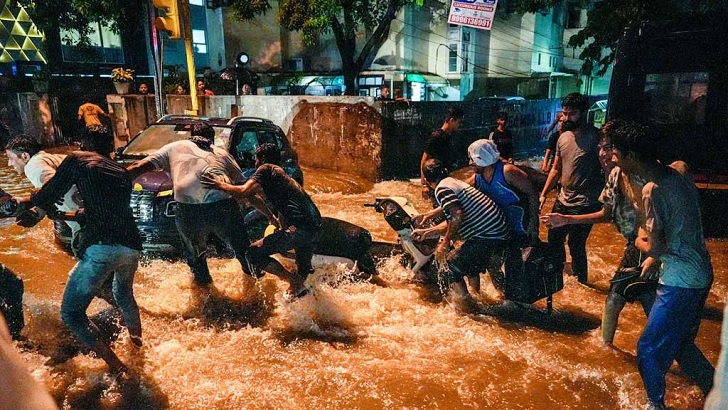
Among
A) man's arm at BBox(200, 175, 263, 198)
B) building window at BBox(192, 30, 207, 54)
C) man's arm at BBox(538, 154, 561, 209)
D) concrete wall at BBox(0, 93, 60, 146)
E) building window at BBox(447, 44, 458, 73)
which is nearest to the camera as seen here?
man's arm at BBox(200, 175, 263, 198)

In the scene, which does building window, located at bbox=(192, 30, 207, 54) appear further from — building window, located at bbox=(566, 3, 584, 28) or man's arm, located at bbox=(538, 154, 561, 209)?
man's arm, located at bbox=(538, 154, 561, 209)

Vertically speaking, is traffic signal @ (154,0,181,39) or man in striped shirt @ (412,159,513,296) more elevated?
traffic signal @ (154,0,181,39)

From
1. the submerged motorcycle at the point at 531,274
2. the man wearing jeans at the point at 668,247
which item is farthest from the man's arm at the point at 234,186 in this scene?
the man wearing jeans at the point at 668,247

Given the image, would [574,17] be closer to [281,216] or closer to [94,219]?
[281,216]

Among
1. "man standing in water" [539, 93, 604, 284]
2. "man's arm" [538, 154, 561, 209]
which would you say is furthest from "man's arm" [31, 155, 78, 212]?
"man's arm" [538, 154, 561, 209]

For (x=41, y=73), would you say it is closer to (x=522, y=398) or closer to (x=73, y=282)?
(x=73, y=282)

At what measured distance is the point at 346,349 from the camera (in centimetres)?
434

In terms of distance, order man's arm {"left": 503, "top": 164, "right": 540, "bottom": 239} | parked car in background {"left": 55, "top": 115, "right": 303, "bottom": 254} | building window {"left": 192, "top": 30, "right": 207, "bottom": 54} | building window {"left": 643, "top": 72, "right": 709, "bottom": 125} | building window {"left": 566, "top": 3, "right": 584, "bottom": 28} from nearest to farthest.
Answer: man's arm {"left": 503, "top": 164, "right": 540, "bottom": 239}, parked car in background {"left": 55, "top": 115, "right": 303, "bottom": 254}, building window {"left": 643, "top": 72, "right": 709, "bottom": 125}, building window {"left": 192, "top": 30, "right": 207, "bottom": 54}, building window {"left": 566, "top": 3, "right": 584, "bottom": 28}

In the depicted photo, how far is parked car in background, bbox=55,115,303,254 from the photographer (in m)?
5.83

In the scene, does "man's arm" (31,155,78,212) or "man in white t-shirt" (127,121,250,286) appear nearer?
"man's arm" (31,155,78,212)

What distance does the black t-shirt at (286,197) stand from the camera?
466cm

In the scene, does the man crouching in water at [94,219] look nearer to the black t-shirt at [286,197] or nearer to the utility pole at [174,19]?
the black t-shirt at [286,197]

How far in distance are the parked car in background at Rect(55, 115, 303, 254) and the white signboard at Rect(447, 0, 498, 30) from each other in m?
11.1

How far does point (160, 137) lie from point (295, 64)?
842 inches
